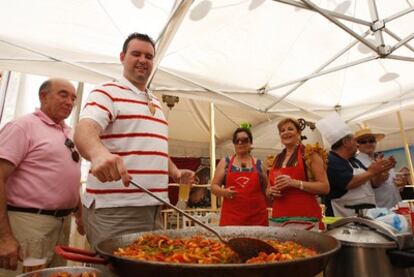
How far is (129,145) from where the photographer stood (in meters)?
1.40

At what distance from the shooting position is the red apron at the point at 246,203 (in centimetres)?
245

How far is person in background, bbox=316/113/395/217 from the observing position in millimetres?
2061

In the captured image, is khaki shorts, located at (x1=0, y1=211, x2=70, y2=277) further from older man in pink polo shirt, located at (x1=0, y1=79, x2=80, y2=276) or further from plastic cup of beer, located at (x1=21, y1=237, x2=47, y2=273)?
plastic cup of beer, located at (x1=21, y1=237, x2=47, y2=273)

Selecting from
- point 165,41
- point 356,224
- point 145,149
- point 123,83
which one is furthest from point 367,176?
point 165,41

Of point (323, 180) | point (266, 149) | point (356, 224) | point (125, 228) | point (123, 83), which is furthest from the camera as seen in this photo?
point (266, 149)

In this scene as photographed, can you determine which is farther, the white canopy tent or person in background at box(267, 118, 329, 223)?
the white canopy tent

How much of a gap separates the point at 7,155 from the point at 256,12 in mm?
2635

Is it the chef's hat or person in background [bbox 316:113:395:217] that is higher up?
the chef's hat

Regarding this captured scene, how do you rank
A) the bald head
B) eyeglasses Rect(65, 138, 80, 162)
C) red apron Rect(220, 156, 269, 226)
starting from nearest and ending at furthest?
eyeglasses Rect(65, 138, 80, 162), the bald head, red apron Rect(220, 156, 269, 226)

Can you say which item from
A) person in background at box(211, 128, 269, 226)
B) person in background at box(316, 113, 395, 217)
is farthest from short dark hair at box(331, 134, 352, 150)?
person in background at box(211, 128, 269, 226)

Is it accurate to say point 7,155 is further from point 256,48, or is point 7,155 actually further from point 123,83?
point 256,48

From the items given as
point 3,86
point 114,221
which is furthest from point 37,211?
point 3,86

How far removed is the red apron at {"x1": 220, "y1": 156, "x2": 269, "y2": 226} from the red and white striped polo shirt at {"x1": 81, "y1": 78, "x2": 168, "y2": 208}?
3.67 feet

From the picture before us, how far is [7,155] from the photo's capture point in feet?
5.17
